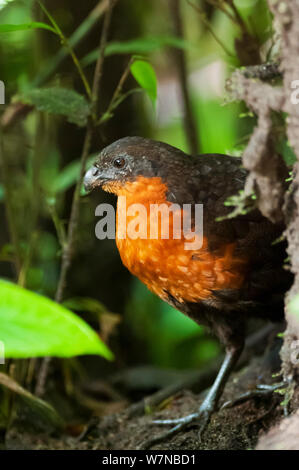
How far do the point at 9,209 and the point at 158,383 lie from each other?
135cm

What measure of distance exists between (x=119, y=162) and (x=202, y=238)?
1.31 ft

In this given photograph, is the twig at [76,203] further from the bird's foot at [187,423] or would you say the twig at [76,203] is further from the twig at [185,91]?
the twig at [185,91]

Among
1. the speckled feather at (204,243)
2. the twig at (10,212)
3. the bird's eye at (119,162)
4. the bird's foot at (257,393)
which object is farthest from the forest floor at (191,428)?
the bird's eye at (119,162)

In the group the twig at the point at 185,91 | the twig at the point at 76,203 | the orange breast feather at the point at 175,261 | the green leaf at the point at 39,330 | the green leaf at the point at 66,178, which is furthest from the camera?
the twig at the point at 185,91

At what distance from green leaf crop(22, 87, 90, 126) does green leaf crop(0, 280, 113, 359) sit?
1220mm

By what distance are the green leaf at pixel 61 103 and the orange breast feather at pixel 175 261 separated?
0.40 m

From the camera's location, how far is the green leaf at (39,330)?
2.64 ft

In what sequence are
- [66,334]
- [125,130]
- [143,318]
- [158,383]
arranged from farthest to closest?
[143,318]
[125,130]
[158,383]
[66,334]

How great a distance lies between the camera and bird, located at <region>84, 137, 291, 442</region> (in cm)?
174

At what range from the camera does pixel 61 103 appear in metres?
2.02

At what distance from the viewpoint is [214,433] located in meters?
1.87

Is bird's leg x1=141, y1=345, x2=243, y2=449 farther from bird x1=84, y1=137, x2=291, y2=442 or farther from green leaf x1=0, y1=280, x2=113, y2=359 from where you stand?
green leaf x1=0, y1=280, x2=113, y2=359

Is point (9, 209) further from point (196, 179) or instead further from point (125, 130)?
point (125, 130)
